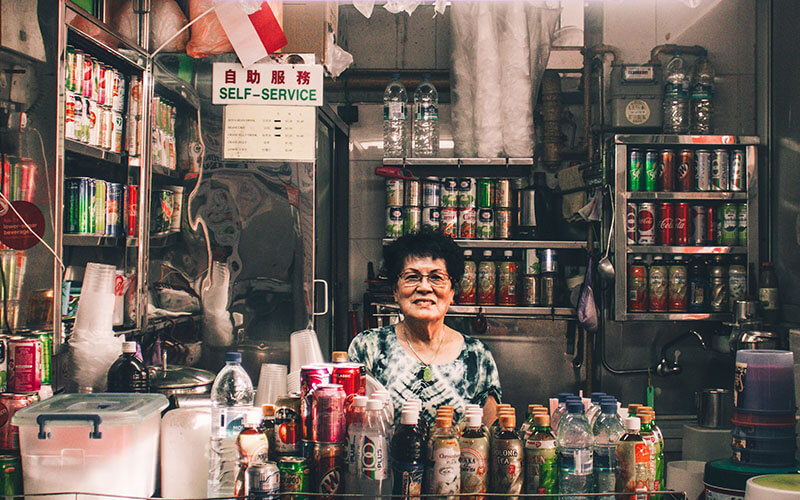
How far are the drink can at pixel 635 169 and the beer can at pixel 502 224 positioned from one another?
0.72 metres

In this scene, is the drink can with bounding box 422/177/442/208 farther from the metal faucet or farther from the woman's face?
the metal faucet

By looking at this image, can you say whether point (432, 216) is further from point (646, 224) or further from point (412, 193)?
point (646, 224)

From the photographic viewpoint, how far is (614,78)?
14.3 feet

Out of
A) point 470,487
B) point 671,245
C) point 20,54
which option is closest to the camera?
point 470,487

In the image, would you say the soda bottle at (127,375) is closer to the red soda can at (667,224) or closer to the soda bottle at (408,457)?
the soda bottle at (408,457)

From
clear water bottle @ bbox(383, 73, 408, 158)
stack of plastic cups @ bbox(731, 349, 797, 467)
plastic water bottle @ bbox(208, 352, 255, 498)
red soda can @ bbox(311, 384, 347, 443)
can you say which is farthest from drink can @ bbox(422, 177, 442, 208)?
red soda can @ bbox(311, 384, 347, 443)

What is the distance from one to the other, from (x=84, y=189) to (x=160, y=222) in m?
0.50

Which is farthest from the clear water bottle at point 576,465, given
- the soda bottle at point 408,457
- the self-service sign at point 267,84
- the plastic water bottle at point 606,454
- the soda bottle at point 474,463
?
the self-service sign at point 267,84

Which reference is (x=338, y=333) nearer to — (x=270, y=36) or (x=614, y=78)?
(x=270, y=36)

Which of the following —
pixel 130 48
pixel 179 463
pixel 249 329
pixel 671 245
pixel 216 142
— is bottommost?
pixel 179 463

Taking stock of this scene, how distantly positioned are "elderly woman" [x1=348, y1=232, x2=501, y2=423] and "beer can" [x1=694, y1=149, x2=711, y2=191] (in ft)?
6.30

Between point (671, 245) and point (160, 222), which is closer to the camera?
point (160, 222)

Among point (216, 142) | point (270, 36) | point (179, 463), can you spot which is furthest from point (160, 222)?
point (179, 463)

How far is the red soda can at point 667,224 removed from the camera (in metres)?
4.13
